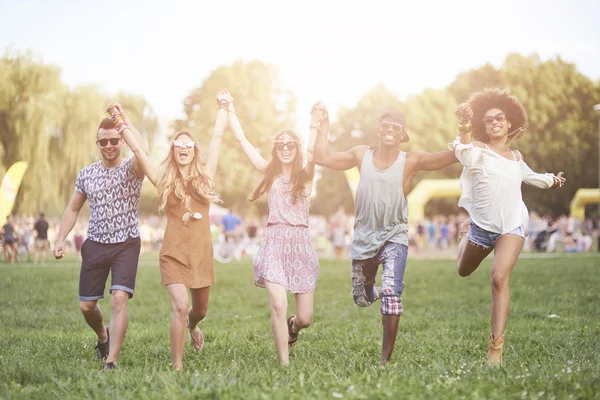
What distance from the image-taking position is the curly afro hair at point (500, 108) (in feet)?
22.0

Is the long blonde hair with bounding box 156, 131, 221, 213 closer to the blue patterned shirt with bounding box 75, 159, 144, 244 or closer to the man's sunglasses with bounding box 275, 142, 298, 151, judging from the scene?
the blue patterned shirt with bounding box 75, 159, 144, 244

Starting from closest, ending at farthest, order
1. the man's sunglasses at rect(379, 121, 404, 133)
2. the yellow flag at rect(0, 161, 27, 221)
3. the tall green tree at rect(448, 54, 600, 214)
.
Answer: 1. the man's sunglasses at rect(379, 121, 404, 133)
2. the yellow flag at rect(0, 161, 27, 221)
3. the tall green tree at rect(448, 54, 600, 214)

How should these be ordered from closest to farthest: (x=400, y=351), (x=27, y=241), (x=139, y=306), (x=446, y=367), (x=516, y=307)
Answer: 1. (x=446, y=367)
2. (x=400, y=351)
3. (x=516, y=307)
4. (x=139, y=306)
5. (x=27, y=241)

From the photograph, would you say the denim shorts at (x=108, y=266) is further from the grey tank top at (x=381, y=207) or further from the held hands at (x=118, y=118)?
the grey tank top at (x=381, y=207)

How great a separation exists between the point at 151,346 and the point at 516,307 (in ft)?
20.2

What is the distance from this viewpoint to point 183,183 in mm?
6309

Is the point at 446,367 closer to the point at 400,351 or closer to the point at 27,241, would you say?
the point at 400,351

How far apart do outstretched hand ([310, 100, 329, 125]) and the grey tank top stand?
0.59 meters

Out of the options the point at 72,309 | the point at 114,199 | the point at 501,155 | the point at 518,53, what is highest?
the point at 518,53

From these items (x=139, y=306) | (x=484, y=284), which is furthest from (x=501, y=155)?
(x=484, y=284)

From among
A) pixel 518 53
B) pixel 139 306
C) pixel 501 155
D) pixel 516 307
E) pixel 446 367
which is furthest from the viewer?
pixel 518 53

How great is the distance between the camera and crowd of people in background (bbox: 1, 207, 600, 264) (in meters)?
27.1

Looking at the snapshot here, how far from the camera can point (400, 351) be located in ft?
23.3

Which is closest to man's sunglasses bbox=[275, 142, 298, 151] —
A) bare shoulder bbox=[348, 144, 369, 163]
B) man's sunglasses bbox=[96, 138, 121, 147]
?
bare shoulder bbox=[348, 144, 369, 163]
